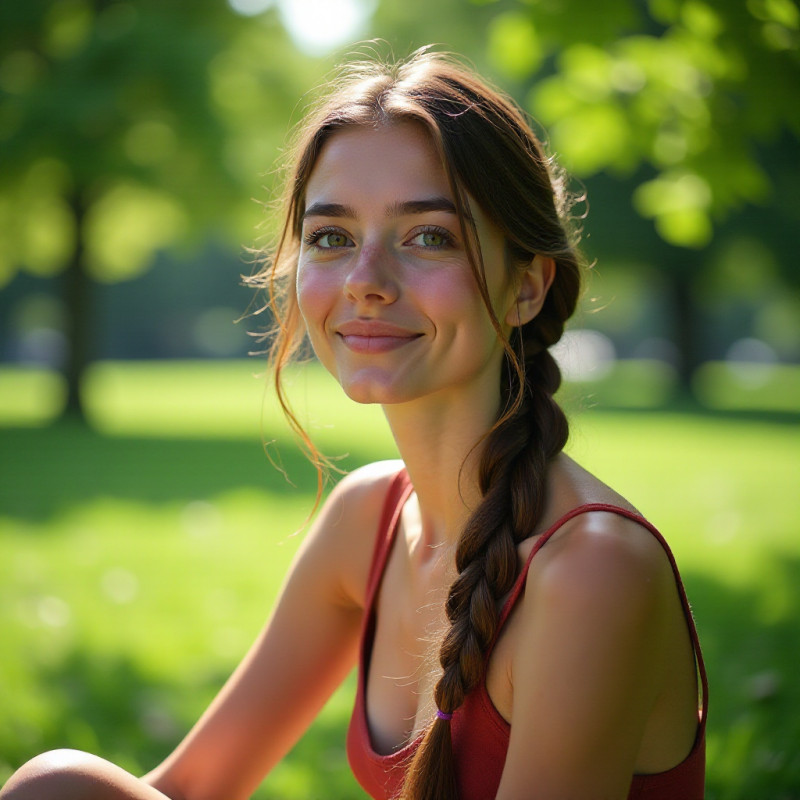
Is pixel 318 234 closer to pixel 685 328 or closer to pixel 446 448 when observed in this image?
pixel 446 448

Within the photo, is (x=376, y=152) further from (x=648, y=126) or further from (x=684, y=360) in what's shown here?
(x=684, y=360)

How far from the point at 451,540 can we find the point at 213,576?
4.68 meters

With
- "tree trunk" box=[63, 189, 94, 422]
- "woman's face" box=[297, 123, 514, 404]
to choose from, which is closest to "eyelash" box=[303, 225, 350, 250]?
"woman's face" box=[297, 123, 514, 404]

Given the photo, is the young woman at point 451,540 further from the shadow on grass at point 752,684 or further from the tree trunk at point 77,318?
the tree trunk at point 77,318

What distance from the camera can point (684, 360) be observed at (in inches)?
1097

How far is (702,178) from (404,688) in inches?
117

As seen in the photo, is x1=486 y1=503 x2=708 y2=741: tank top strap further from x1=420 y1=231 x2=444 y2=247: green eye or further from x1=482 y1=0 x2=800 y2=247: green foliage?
x1=482 y1=0 x2=800 y2=247: green foliage

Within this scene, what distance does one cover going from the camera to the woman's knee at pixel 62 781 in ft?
6.47

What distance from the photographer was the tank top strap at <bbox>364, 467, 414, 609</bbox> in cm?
246

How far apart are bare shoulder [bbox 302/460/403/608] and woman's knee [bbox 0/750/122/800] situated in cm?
77

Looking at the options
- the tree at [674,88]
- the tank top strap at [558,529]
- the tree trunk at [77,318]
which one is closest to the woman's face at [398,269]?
the tank top strap at [558,529]

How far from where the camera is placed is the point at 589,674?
5.51ft

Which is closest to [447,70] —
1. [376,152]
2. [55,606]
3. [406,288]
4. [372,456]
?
[376,152]

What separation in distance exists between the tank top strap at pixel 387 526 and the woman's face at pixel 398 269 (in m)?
0.46
